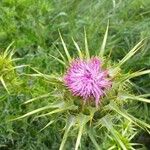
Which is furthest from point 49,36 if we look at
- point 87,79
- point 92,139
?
point 92,139

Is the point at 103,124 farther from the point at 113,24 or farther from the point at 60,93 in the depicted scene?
the point at 113,24

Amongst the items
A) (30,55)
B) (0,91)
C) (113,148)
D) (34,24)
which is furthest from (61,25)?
(113,148)

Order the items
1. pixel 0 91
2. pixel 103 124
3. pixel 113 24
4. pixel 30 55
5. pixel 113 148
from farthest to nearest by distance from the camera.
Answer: pixel 113 24, pixel 30 55, pixel 0 91, pixel 113 148, pixel 103 124

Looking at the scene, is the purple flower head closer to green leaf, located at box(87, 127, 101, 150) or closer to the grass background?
green leaf, located at box(87, 127, 101, 150)

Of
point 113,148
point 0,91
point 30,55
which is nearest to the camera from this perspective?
point 113,148

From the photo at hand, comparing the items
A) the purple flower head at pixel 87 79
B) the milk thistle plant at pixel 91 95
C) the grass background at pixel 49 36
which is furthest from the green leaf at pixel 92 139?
the grass background at pixel 49 36

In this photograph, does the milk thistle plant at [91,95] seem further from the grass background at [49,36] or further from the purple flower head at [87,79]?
the grass background at [49,36]

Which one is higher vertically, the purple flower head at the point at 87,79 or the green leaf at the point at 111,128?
the purple flower head at the point at 87,79
